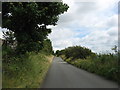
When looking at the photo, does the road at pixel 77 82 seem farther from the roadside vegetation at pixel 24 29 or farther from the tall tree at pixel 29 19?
the tall tree at pixel 29 19

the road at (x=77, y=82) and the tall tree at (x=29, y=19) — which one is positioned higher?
the tall tree at (x=29, y=19)

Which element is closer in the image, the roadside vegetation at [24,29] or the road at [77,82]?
the road at [77,82]

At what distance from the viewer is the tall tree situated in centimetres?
1371

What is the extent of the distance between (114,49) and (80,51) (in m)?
20.6

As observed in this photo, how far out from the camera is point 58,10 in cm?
1528

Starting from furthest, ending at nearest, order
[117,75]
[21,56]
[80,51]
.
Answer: [80,51] < [21,56] < [117,75]

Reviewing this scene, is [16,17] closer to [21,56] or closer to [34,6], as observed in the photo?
[34,6]

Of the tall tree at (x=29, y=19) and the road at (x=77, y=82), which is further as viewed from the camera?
the tall tree at (x=29, y=19)

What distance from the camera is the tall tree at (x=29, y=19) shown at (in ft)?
45.0

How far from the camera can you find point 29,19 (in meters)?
14.8

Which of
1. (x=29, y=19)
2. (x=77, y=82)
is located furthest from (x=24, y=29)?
(x=77, y=82)

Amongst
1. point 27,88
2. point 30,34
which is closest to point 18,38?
point 30,34

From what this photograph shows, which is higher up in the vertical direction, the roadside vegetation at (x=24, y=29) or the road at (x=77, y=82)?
the roadside vegetation at (x=24, y=29)

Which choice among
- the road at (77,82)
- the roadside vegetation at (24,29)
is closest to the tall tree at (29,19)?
the roadside vegetation at (24,29)
